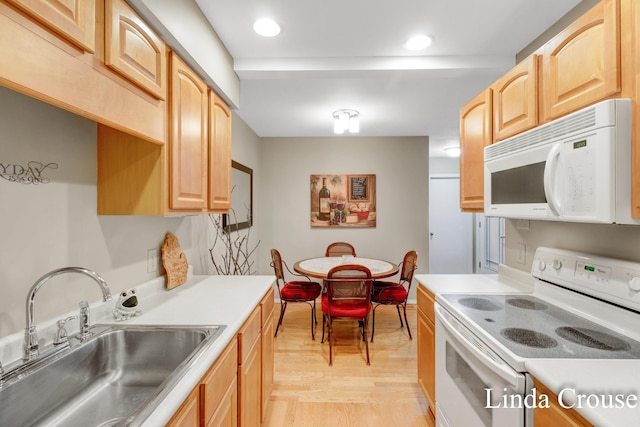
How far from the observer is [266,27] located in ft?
5.58

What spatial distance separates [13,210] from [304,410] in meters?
→ 1.96

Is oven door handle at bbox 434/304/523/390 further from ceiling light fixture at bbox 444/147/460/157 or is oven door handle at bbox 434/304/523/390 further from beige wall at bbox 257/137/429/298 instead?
ceiling light fixture at bbox 444/147/460/157

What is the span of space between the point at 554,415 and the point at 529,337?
1.09ft

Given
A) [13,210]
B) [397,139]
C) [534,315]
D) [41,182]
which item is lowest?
[534,315]

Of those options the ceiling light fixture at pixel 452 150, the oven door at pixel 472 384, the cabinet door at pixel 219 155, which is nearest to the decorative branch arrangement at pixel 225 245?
the cabinet door at pixel 219 155

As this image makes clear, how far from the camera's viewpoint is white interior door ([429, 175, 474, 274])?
17.2 ft

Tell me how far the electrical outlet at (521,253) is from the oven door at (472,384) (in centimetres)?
76

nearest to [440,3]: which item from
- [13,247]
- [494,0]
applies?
[494,0]

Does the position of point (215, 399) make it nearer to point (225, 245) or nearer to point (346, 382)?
point (346, 382)

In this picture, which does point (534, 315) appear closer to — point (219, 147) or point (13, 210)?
point (219, 147)

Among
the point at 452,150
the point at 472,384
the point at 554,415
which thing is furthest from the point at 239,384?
the point at 452,150

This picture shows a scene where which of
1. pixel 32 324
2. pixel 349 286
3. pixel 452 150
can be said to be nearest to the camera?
pixel 32 324

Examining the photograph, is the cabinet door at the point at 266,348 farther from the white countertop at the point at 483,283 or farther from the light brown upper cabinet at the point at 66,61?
the light brown upper cabinet at the point at 66,61

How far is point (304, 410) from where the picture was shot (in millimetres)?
1974
